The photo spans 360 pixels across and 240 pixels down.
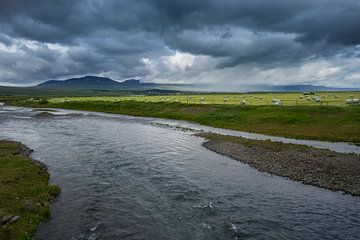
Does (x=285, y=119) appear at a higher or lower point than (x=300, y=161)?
higher

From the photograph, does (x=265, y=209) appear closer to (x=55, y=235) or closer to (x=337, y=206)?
(x=337, y=206)

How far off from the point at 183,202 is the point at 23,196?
1184cm

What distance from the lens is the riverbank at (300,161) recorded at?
2875 cm

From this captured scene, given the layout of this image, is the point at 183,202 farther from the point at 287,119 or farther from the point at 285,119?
the point at 285,119

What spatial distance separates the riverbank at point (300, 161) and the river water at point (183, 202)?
1729mm

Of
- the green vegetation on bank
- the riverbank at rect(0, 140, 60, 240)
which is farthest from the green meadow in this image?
the riverbank at rect(0, 140, 60, 240)

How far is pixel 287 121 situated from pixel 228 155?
29927 millimetres

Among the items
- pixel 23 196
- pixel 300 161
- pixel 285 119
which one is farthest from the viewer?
pixel 285 119

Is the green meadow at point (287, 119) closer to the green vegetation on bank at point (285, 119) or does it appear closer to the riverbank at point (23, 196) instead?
the green vegetation on bank at point (285, 119)

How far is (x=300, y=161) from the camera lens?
35.5 metres

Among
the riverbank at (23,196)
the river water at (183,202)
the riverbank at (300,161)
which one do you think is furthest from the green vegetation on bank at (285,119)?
the riverbank at (23,196)

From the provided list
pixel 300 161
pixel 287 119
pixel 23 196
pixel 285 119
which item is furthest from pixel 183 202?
pixel 285 119

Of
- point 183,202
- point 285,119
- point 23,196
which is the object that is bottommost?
point 183,202

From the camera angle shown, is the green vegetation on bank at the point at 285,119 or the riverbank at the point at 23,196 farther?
the green vegetation on bank at the point at 285,119
